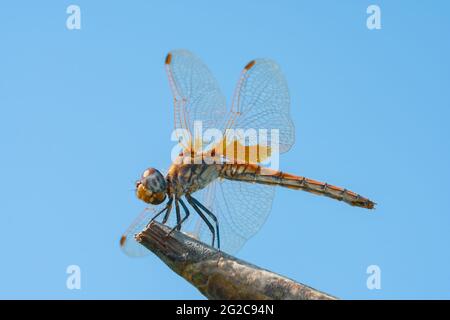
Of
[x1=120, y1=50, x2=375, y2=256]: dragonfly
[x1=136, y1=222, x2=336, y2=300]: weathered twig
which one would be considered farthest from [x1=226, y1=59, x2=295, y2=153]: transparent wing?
[x1=136, y1=222, x2=336, y2=300]: weathered twig

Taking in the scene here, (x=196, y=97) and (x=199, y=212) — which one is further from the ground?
(x=196, y=97)

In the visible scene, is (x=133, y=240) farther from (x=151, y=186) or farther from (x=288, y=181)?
(x=288, y=181)

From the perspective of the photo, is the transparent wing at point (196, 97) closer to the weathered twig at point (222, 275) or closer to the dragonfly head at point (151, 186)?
the dragonfly head at point (151, 186)

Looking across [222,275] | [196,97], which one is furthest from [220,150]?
[222,275]

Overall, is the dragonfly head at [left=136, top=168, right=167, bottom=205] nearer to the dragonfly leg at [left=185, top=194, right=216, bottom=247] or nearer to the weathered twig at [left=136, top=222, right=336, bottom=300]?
the dragonfly leg at [left=185, top=194, right=216, bottom=247]

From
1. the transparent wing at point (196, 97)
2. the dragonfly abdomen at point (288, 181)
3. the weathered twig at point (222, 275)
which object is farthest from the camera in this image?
the dragonfly abdomen at point (288, 181)

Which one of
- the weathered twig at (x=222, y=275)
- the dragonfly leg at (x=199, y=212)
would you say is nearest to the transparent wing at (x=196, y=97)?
the dragonfly leg at (x=199, y=212)
